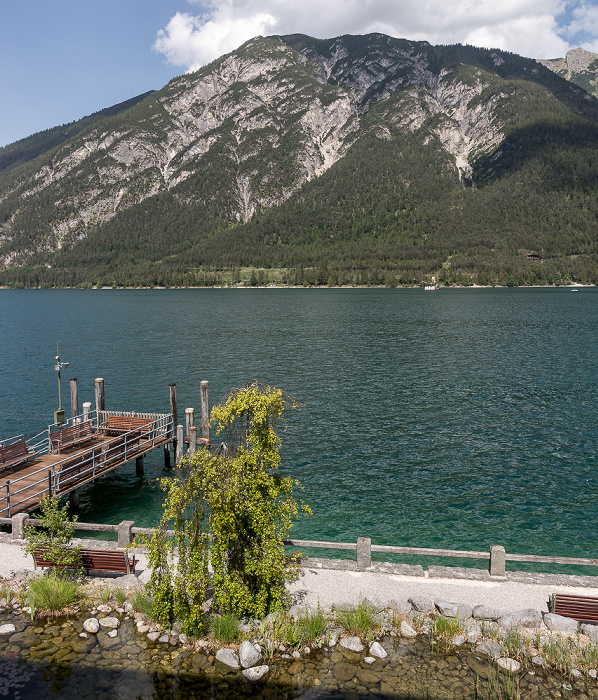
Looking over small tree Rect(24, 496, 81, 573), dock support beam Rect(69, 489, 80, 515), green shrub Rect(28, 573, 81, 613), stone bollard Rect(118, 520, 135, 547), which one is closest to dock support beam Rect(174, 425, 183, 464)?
dock support beam Rect(69, 489, 80, 515)

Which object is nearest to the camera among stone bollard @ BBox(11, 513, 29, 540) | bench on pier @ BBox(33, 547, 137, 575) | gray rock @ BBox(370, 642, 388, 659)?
gray rock @ BBox(370, 642, 388, 659)

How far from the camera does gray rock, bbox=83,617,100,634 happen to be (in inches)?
557

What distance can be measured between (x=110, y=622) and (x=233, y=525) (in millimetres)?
5238

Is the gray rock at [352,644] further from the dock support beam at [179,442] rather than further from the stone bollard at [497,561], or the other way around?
the dock support beam at [179,442]

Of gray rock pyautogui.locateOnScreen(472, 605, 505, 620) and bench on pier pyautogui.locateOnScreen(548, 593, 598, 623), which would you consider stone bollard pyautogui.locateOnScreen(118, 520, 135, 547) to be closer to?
gray rock pyautogui.locateOnScreen(472, 605, 505, 620)

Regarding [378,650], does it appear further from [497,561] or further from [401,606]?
[497,561]

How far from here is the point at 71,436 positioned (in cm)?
2909

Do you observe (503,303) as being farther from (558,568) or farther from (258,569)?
(258,569)

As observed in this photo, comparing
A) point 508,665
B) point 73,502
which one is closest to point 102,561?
point 73,502

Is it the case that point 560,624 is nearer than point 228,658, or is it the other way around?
point 228,658

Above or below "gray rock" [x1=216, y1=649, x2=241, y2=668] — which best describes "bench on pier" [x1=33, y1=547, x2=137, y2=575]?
above

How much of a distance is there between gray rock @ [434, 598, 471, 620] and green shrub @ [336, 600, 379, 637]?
6.52 ft

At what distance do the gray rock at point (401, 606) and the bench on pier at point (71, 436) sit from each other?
21.1 metres

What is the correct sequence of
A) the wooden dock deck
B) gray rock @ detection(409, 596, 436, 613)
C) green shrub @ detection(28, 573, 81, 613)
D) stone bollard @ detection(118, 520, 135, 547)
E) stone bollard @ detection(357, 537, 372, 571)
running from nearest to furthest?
gray rock @ detection(409, 596, 436, 613) < green shrub @ detection(28, 573, 81, 613) < stone bollard @ detection(357, 537, 372, 571) < stone bollard @ detection(118, 520, 135, 547) < the wooden dock deck
